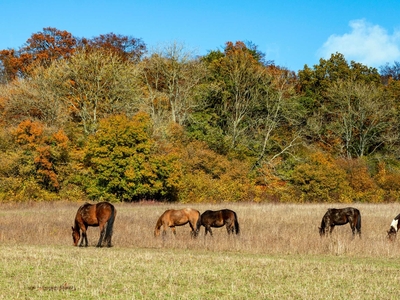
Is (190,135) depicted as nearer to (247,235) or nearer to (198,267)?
(247,235)

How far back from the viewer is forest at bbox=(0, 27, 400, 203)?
135 feet

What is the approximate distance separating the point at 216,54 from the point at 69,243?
161ft

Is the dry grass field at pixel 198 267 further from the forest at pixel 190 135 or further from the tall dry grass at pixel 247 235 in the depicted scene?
the forest at pixel 190 135

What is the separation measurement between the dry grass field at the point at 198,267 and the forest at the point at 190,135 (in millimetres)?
19700

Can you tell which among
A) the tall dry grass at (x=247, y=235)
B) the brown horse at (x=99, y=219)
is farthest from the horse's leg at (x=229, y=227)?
the brown horse at (x=99, y=219)

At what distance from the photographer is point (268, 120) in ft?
177

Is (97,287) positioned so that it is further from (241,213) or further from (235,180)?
(235,180)

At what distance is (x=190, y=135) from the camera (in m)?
50.7

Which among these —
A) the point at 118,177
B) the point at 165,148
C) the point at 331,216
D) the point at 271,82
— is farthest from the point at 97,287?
the point at 271,82

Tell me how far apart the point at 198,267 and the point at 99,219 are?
19.7 ft

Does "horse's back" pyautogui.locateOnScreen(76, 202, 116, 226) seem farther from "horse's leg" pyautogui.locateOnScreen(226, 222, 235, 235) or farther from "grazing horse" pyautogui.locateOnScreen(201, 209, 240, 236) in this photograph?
"horse's leg" pyautogui.locateOnScreen(226, 222, 235, 235)

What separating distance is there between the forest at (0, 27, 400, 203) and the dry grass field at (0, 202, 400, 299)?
19.7 m

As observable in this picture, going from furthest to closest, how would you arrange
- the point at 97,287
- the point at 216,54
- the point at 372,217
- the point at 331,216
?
the point at 216,54 < the point at 372,217 < the point at 331,216 < the point at 97,287

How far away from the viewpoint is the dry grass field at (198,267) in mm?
9906
